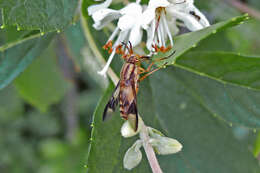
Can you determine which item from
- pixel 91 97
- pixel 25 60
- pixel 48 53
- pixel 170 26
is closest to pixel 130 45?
pixel 170 26

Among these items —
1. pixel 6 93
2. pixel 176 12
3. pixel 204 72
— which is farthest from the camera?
pixel 6 93

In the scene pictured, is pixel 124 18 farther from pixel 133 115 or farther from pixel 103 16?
pixel 133 115

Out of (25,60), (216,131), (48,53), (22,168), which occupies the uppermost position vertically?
(25,60)

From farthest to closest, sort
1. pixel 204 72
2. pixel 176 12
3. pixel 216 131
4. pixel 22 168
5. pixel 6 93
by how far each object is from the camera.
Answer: pixel 22 168
pixel 6 93
pixel 216 131
pixel 204 72
pixel 176 12

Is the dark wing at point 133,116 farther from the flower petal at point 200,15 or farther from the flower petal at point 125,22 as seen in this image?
the flower petal at point 200,15

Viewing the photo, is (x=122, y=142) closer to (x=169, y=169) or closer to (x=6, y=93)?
(x=169, y=169)

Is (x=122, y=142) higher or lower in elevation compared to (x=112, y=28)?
lower

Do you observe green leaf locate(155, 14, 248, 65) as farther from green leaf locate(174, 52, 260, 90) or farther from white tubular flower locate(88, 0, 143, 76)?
green leaf locate(174, 52, 260, 90)

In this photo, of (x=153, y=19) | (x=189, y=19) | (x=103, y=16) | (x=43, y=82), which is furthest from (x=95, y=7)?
(x=43, y=82)

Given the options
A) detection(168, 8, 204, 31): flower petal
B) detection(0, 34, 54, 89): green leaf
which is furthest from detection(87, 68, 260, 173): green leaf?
detection(0, 34, 54, 89): green leaf
